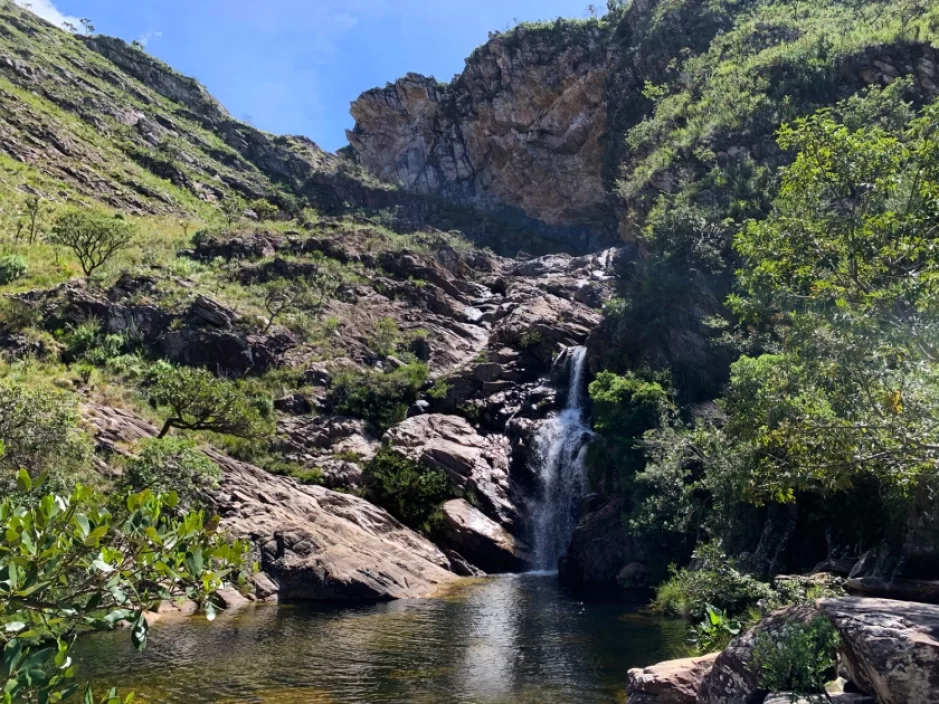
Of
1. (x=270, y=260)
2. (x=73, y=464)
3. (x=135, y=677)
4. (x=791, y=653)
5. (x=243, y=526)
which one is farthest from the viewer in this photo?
(x=270, y=260)

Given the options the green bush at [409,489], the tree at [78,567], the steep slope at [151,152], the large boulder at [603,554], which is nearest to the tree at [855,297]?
the tree at [78,567]

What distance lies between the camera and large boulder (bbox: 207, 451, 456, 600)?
25.1 metres

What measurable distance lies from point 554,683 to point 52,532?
1293 cm

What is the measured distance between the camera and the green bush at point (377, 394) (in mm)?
42969

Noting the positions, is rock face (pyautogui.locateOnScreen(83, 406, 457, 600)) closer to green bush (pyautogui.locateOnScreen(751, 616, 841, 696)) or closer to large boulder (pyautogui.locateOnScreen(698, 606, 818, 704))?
large boulder (pyautogui.locateOnScreen(698, 606, 818, 704))

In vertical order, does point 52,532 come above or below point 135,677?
above

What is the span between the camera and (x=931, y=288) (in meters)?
10.2

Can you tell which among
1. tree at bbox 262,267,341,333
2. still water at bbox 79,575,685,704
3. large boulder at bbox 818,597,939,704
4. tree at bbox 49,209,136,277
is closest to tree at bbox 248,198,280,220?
tree at bbox 262,267,341,333

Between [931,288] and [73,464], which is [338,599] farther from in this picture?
[931,288]

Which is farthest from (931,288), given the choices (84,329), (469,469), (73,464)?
(84,329)

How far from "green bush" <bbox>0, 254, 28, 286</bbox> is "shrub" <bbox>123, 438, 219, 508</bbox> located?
28.5 m

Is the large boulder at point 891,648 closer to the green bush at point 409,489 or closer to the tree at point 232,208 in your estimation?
the green bush at point 409,489

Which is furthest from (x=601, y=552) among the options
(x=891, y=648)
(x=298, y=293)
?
(x=298, y=293)

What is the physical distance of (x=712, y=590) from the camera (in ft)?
57.7
